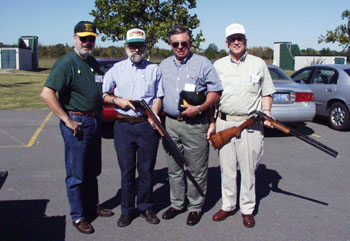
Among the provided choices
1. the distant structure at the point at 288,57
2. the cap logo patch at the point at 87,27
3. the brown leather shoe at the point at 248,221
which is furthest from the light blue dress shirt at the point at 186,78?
the distant structure at the point at 288,57

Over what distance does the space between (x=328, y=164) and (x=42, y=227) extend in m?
4.49

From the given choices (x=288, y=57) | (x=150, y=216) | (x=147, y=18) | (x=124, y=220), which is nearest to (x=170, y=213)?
(x=150, y=216)

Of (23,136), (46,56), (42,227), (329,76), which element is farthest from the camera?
(46,56)

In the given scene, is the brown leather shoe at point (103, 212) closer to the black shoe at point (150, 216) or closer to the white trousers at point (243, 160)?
the black shoe at point (150, 216)

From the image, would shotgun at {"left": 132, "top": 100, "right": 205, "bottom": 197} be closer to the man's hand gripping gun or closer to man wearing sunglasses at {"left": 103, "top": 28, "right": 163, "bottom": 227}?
man wearing sunglasses at {"left": 103, "top": 28, "right": 163, "bottom": 227}

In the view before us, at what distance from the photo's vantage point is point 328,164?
19.7 feet

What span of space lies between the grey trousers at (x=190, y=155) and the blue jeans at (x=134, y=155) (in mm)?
216

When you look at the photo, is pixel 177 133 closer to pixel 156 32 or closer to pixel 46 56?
pixel 156 32

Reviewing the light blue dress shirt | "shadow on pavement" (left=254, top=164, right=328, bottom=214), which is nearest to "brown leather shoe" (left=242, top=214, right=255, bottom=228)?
"shadow on pavement" (left=254, top=164, right=328, bottom=214)

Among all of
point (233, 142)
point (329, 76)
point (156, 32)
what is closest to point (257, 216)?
point (233, 142)

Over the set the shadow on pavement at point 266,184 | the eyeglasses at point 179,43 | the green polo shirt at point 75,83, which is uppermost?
the eyeglasses at point 179,43

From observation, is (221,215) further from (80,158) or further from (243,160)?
(80,158)

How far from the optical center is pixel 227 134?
3.72m

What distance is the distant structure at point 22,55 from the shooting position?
34406 millimetres
